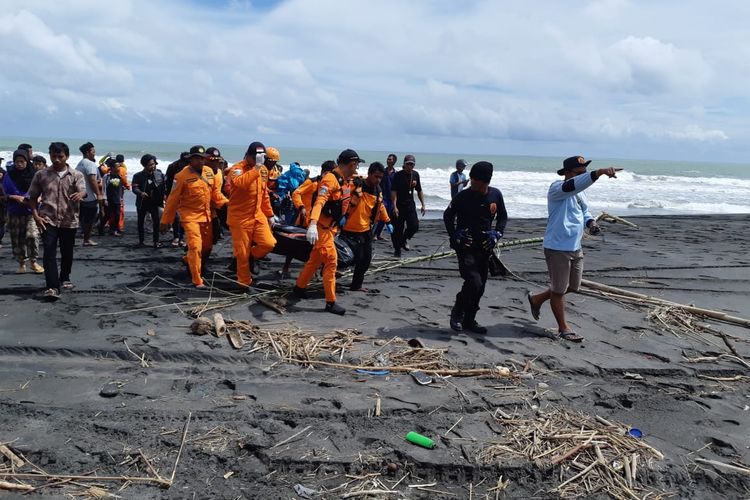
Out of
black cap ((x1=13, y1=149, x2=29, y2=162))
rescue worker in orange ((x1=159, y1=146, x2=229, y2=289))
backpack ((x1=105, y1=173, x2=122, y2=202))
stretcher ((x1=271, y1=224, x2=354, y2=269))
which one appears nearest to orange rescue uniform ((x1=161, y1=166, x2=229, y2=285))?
rescue worker in orange ((x1=159, y1=146, x2=229, y2=289))

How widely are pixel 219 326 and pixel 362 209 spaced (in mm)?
2309

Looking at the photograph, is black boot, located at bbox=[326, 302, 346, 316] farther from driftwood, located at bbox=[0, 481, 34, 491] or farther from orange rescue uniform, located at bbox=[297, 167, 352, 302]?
driftwood, located at bbox=[0, 481, 34, 491]

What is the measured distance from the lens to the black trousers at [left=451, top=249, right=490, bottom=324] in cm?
570

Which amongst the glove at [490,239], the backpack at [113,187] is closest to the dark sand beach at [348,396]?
the glove at [490,239]

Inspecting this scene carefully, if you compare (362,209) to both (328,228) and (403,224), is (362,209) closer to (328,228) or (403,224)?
(328,228)

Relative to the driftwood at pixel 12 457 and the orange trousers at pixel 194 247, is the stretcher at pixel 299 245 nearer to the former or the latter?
the orange trousers at pixel 194 247

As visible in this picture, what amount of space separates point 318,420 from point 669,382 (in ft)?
10.0

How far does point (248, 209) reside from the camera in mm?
7004

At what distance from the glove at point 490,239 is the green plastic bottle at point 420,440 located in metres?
2.43

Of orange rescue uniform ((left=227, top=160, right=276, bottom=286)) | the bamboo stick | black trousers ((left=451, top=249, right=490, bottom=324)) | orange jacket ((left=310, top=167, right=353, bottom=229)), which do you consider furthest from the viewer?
orange rescue uniform ((left=227, top=160, right=276, bottom=286))

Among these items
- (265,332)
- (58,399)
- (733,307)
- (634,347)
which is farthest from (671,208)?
(58,399)

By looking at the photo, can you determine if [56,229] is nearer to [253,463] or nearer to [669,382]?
[253,463]

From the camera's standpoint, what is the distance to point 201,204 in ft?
23.6

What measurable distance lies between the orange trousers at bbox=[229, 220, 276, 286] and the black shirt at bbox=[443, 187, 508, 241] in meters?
2.55
